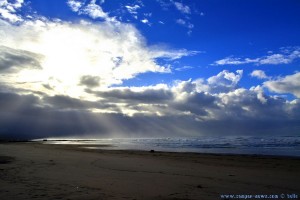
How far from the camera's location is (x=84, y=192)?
10039mm

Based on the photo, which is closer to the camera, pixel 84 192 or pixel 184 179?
pixel 84 192

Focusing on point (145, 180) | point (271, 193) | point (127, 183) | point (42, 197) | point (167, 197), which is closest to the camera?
point (42, 197)

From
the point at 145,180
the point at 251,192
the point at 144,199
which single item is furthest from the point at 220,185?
the point at 144,199

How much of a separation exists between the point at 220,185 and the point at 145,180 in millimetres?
3393

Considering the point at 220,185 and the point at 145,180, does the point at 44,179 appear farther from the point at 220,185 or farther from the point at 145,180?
the point at 220,185

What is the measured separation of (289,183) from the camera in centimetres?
1335

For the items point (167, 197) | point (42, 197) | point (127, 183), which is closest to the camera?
point (42, 197)

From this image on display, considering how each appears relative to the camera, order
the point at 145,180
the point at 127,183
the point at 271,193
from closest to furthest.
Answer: the point at 271,193, the point at 127,183, the point at 145,180

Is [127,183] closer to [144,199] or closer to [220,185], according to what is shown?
[144,199]

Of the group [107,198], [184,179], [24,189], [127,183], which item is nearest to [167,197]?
[107,198]

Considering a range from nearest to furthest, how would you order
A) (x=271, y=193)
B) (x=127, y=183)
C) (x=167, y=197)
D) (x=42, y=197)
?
(x=42, y=197) < (x=167, y=197) < (x=271, y=193) < (x=127, y=183)

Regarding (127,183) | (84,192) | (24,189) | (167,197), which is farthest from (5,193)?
(167,197)

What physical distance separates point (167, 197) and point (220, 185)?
11.3 ft

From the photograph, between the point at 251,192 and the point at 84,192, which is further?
the point at 251,192
